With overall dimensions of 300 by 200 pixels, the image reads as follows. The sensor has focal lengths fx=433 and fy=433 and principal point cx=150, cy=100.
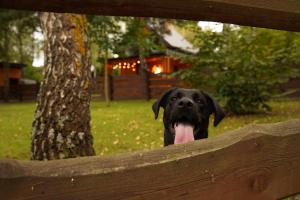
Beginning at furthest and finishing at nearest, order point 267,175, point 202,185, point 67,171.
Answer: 1. point 267,175
2. point 202,185
3. point 67,171

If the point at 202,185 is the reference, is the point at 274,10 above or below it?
above

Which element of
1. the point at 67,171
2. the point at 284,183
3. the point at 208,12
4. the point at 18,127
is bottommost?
the point at 18,127

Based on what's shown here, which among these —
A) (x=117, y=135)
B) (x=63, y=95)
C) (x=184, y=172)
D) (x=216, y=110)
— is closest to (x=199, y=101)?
(x=216, y=110)

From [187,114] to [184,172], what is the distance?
316 centimetres

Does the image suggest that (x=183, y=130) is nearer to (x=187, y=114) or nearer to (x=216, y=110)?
(x=187, y=114)

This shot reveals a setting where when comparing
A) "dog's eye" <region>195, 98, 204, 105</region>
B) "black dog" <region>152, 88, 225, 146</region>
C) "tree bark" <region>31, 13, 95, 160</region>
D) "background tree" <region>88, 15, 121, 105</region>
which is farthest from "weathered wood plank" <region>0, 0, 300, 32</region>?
"background tree" <region>88, 15, 121, 105</region>

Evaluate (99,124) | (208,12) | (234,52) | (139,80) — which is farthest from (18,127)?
(139,80)

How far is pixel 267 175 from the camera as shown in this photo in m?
1.56

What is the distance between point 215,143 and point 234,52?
41.5 ft

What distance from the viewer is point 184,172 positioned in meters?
1.39

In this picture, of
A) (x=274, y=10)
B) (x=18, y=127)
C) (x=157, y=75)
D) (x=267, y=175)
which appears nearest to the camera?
(x=267, y=175)

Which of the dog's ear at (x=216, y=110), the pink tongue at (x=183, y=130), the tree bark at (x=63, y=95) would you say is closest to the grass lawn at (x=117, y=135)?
the tree bark at (x=63, y=95)

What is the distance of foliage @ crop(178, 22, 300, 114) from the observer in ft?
43.8

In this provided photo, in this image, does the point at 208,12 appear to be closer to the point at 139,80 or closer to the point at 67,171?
the point at 67,171
